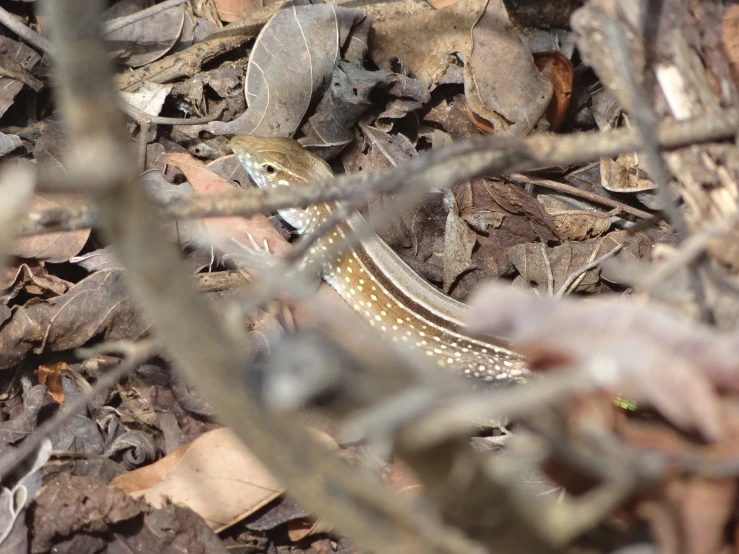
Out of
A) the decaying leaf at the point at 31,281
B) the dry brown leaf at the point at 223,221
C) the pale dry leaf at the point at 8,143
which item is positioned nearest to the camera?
the decaying leaf at the point at 31,281

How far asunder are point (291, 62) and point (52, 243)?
1691 mm

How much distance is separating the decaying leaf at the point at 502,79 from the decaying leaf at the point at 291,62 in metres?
0.83

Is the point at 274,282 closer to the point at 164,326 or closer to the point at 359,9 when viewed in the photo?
the point at 164,326

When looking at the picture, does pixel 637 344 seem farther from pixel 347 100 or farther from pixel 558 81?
pixel 558 81

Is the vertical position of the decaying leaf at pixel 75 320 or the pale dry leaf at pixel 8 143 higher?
the pale dry leaf at pixel 8 143

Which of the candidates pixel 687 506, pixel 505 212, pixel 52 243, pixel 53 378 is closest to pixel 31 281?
pixel 52 243

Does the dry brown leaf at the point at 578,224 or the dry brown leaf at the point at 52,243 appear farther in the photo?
the dry brown leaf at the point at 578,224

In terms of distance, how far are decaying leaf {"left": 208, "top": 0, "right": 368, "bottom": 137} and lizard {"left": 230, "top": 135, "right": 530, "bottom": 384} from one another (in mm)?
188

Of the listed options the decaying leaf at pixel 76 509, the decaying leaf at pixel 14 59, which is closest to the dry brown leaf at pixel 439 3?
the decaying leaf at pixel 14 59

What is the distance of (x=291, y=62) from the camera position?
3.96 meters

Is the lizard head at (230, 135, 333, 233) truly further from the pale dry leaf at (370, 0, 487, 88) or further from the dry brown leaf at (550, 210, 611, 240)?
the dry brown leaf at (550, 210, 611, 240)

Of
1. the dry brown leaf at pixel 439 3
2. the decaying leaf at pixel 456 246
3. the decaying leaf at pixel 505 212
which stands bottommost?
the decaying leaf at pixel 456 246

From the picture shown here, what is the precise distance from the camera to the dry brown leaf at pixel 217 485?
2.61 metres

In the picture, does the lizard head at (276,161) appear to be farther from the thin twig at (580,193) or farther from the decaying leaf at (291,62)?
the thin twig at (580,193)
